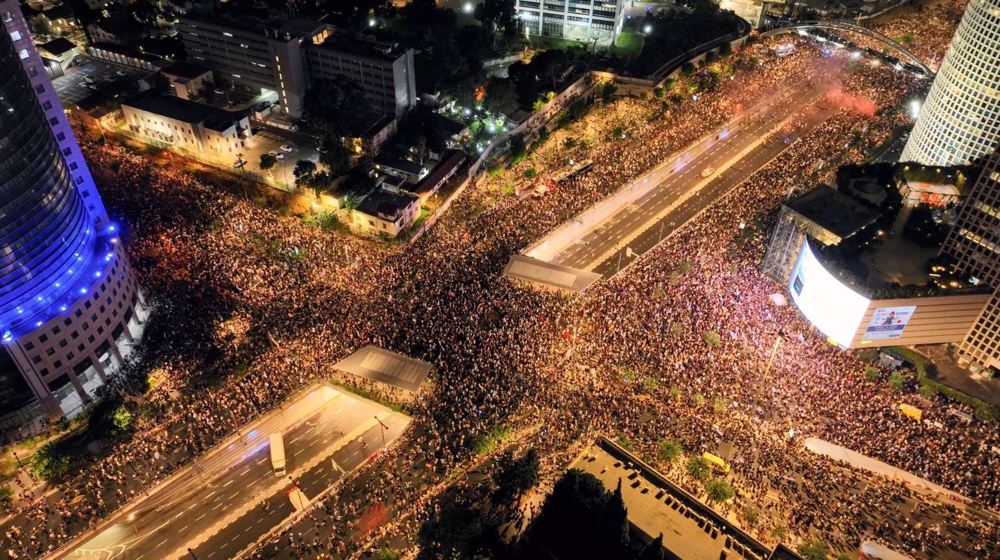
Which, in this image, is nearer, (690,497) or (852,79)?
(690,497)

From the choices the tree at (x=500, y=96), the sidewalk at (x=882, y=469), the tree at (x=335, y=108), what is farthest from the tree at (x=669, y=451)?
the tree at (x=500, y=96)

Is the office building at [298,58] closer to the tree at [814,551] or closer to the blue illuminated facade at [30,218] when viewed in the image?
the blue illuminated facade at [30,218]

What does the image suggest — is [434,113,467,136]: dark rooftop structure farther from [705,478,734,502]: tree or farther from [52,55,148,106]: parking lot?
[705,478,734,502]: tree

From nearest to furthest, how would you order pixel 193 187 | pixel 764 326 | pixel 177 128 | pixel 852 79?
pixel 764 326 < pixel 193 187 < pixel 177 128 < pixel 852 79

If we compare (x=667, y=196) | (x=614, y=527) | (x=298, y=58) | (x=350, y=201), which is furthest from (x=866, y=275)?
(x=298, y=58)

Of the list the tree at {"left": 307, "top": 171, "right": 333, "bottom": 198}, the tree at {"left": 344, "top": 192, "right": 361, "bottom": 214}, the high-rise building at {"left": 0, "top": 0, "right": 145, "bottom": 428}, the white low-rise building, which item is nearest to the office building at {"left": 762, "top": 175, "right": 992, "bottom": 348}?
the tree at {"left": 344, "top": 192, "right": 361, "bottom": 214}

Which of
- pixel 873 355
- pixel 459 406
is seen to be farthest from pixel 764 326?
pixel 459 406

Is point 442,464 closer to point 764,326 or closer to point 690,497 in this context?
point 690,497
